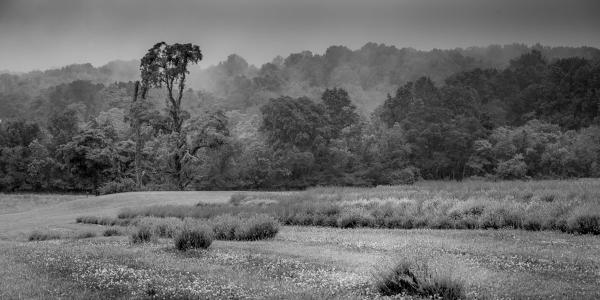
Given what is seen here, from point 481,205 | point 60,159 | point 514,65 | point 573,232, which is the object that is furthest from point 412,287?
point 514,65

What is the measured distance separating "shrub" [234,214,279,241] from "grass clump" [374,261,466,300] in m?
9.77

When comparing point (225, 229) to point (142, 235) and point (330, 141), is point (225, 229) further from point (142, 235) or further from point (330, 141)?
point (330, 141)

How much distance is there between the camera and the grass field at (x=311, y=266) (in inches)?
381

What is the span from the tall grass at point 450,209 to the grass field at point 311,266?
3.27 feet

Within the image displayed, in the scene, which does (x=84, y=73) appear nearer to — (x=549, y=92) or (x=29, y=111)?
(x=29, y=111)

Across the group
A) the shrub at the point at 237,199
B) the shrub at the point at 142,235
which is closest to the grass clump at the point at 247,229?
the shrub at the point at 142,235

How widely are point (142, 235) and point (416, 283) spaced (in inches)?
474

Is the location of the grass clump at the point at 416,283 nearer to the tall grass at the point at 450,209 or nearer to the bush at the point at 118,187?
the tall grass at the point at 450,209

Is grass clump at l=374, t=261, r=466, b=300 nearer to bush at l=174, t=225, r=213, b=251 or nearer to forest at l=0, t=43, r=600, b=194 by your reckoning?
bush at l=174, t=225, r=213, b=251

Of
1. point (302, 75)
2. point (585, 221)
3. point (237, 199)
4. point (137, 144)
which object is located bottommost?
point (237, 199)

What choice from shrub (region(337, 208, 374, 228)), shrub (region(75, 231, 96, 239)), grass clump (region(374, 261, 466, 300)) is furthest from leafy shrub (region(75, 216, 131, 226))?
grass clump (region(374, 261, 466, 300))

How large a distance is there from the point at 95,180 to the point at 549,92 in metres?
75.4

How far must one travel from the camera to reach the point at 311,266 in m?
12.4

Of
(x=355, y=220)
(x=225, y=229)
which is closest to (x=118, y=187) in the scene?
(x=355, y=220)
